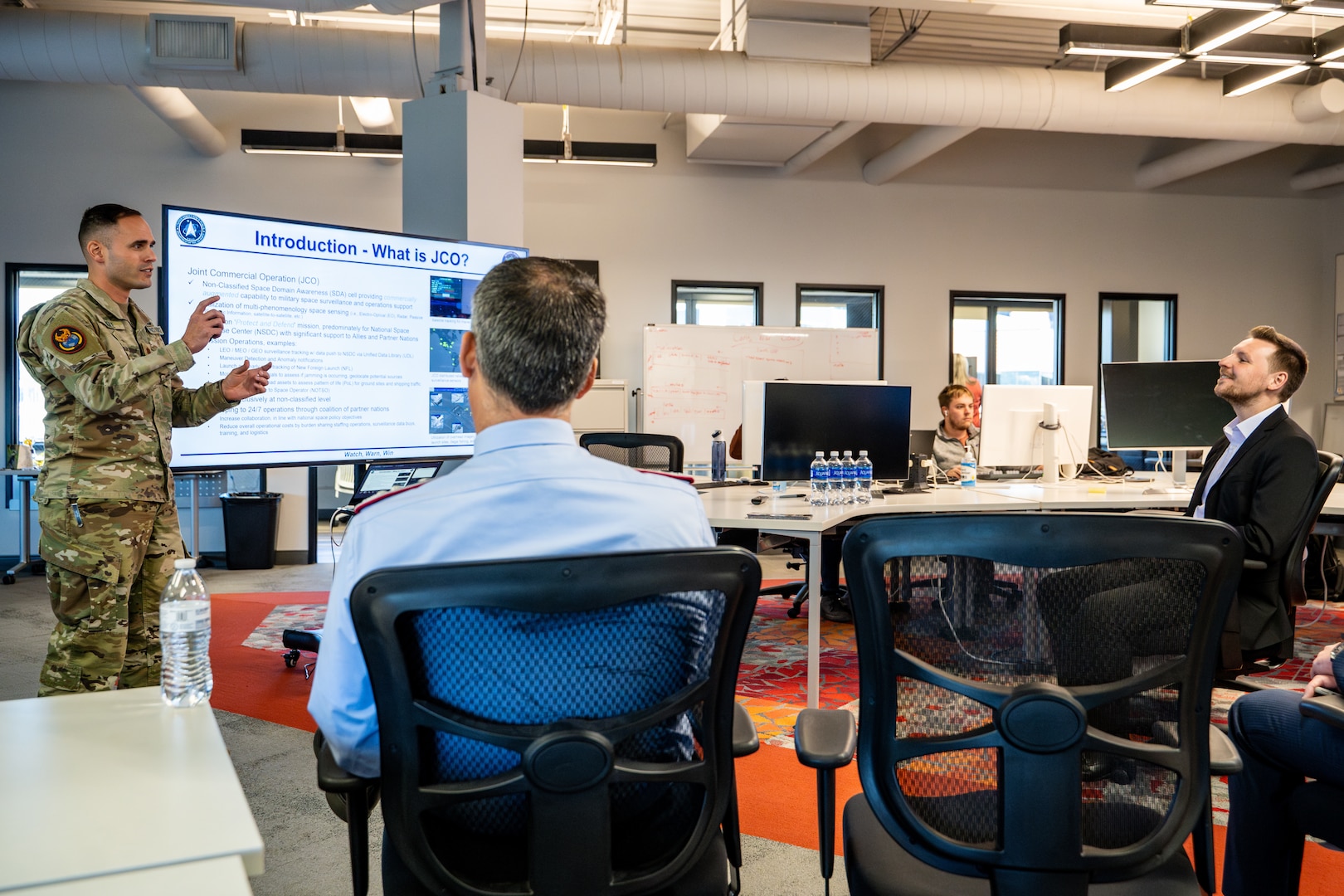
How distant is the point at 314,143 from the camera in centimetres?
664

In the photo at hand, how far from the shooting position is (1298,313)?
8961 millimetres

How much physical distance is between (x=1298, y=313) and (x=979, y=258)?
3.25 meters

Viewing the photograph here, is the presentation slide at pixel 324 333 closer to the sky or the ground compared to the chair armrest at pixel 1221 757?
closer to the sky

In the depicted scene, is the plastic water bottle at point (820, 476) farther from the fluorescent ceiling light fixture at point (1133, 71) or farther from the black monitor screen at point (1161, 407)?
the fluorescent ceiling light fixture at point (1133, 71)

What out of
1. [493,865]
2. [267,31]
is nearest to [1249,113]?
[267,31]

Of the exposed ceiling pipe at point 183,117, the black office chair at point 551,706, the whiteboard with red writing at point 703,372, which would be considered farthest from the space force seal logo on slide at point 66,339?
the whiteboard with red writing at point 703,372

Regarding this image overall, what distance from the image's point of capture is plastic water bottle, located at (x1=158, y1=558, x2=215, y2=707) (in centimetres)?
134

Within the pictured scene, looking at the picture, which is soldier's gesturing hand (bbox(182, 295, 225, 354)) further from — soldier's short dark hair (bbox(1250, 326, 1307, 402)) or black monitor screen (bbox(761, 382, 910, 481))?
soldier's short dark hair (bbox(1250, 326, 1307, 402))

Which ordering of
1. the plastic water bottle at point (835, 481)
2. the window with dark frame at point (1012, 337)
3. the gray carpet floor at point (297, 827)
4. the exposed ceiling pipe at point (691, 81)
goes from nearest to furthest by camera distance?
the gray carpet floor at point (297, 827) → the plastic water bottle at point (835, 481) → the exposed ceiling pipe at point (691, 81) → the window with dark frame at point (1012, 337)

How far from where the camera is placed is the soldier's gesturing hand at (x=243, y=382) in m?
2.65

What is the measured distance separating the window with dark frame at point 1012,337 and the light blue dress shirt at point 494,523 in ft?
26.0

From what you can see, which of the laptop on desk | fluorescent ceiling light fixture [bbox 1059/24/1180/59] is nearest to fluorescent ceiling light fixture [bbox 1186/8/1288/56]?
fluorescent ceiling light fixture [bbox 1059/24/1180/59]

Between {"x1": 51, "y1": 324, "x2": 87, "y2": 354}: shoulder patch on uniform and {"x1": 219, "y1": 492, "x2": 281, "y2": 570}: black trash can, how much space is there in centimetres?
447

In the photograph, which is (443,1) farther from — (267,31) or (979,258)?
(979,258)
